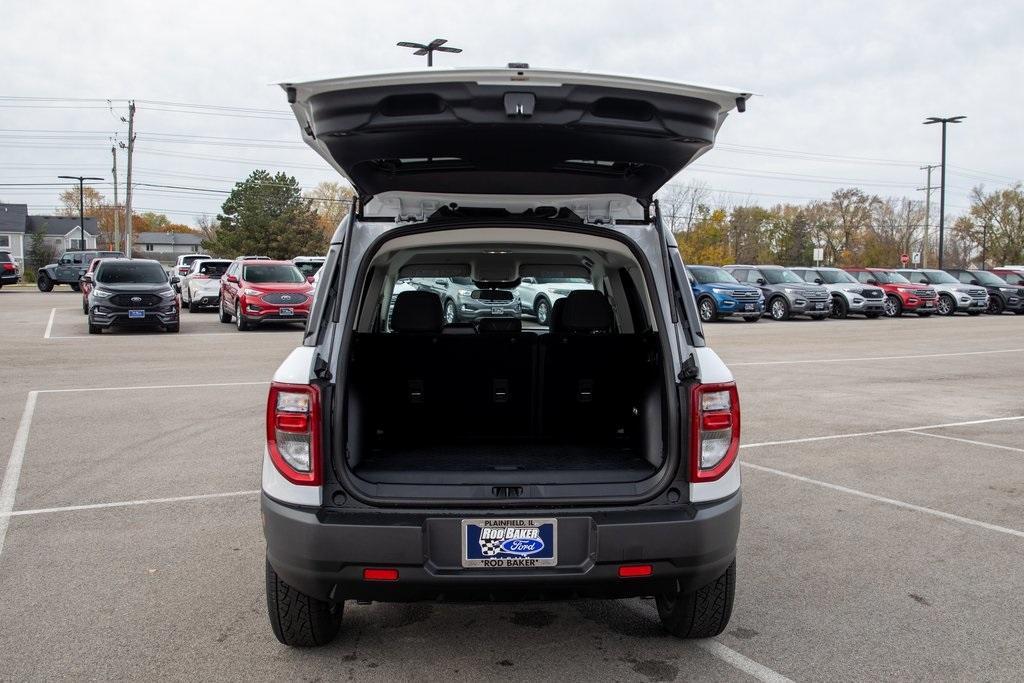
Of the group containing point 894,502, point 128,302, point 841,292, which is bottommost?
point 894,502

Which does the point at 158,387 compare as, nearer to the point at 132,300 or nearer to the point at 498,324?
the point at 498,324

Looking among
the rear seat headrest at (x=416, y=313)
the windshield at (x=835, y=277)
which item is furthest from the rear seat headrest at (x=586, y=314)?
the windshield at (x=835, y=277)

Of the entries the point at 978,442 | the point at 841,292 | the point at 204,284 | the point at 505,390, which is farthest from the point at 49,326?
the point at 841,292

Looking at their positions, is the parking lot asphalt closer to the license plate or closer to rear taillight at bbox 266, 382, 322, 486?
the license plate

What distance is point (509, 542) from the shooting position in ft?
10.4

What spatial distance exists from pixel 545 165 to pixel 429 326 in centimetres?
126

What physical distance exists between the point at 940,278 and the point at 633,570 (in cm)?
3432

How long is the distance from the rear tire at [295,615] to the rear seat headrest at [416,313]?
1458 mm

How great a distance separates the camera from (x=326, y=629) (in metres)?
3.54

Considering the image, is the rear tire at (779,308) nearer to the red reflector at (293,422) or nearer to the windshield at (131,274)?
the windshield at (131,274)

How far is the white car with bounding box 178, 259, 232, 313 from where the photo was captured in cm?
2694

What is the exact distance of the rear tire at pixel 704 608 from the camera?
354 cm

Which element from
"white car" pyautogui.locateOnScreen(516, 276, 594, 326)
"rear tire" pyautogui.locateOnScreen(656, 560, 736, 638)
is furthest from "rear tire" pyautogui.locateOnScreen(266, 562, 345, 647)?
"white car" pyautogui.locateOnScreen(516, 276, 594, 326)

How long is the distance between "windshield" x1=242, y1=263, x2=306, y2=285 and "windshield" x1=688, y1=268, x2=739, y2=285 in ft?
39.5
